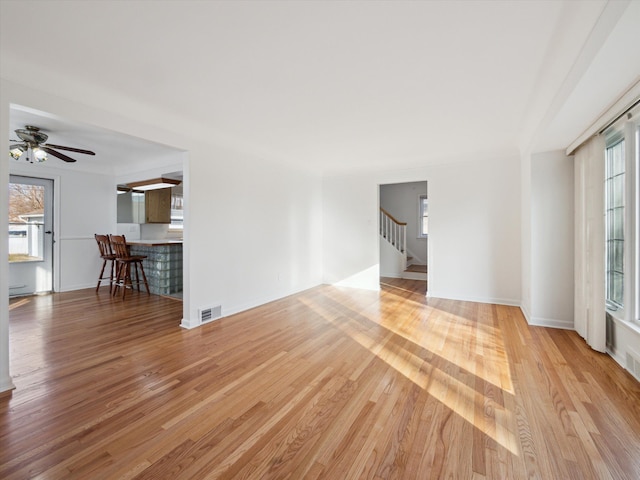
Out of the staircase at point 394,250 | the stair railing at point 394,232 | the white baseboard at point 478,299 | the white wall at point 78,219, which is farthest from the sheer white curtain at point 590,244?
the white wall at point 78,219

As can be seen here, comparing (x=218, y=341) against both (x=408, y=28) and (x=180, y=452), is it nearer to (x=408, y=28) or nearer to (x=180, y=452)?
(x=180, y=452)

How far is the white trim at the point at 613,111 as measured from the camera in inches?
76.8

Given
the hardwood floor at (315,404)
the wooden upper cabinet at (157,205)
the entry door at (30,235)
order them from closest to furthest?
the hardwood floor at (315,404) < the entry door at (30,235) < the wooden upper cabinet at (157,205)

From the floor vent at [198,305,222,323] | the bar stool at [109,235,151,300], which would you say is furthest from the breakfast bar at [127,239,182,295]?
the floor vent at [198,305,222,323]

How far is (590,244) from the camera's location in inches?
A: 113

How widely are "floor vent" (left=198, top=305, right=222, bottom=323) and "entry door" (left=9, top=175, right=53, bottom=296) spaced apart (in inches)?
155

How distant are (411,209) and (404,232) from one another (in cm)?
149

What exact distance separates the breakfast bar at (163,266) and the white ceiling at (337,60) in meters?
2.36

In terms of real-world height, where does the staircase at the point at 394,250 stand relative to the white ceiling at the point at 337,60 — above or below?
below

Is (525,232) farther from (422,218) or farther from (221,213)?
(422,218)

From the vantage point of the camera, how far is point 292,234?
5.31 m

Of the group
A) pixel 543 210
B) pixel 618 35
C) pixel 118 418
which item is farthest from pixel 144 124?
pixel 543 210

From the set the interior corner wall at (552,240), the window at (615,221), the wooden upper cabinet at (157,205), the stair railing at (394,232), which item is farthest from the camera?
the stair railing at (394,232)

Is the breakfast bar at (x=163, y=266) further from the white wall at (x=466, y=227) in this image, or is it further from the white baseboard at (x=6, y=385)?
the white wall at (x=466, y=227)
